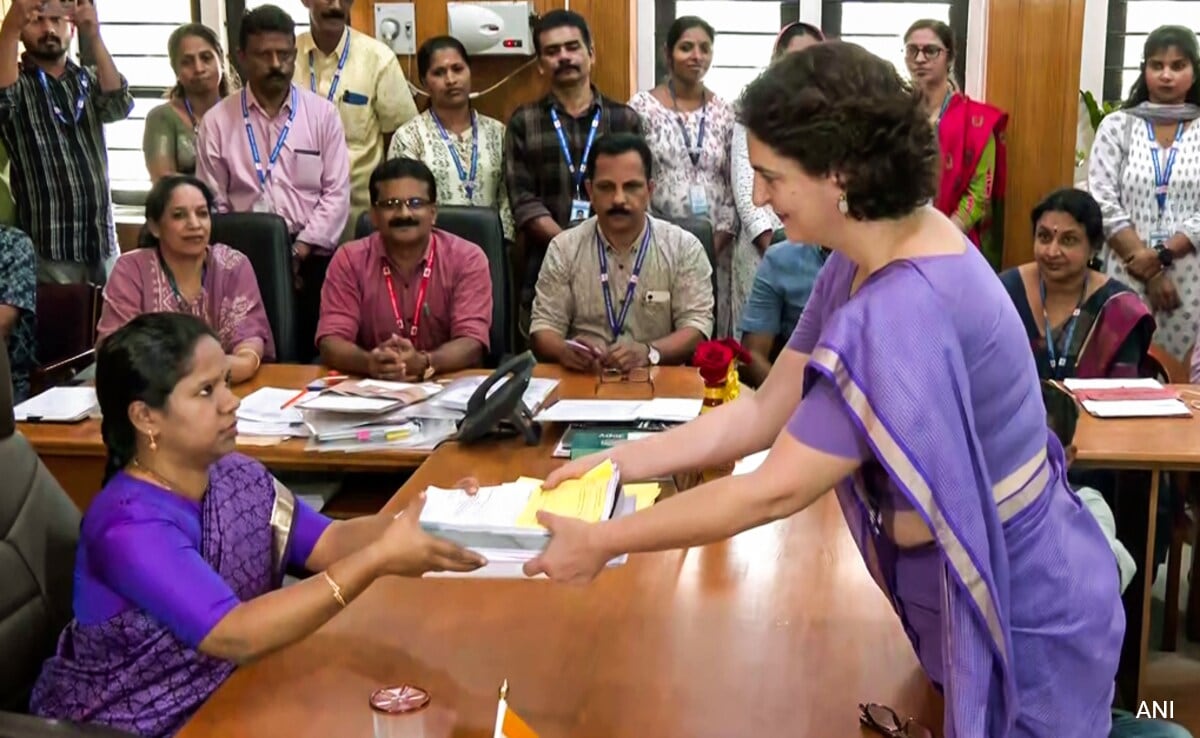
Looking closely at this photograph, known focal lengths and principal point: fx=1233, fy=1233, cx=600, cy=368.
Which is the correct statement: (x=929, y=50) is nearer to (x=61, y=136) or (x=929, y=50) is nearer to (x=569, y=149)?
(x=569, y=149)

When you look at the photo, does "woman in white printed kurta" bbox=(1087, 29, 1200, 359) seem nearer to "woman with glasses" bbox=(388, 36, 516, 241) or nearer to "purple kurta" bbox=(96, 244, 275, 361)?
"woman with glasses" bbox=(388, 36, 516, 241)

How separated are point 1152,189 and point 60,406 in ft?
12.0

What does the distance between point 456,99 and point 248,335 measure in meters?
1.49

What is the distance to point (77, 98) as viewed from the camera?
4559mm

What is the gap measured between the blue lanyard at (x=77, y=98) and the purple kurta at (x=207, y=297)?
1230 mm

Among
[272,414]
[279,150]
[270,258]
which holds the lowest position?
[272,414]

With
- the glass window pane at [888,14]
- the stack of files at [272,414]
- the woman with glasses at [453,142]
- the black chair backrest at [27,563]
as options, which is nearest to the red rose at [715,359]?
the stack of files at [272,414]

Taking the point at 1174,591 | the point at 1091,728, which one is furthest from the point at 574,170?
the point at 1091,728

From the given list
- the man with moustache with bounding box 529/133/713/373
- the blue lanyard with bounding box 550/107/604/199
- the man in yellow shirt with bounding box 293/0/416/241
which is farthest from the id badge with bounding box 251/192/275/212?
the man with moustache with bounding box 529/133/713/373

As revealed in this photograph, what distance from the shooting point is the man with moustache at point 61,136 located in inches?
174

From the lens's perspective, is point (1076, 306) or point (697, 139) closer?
point (1076, 306)

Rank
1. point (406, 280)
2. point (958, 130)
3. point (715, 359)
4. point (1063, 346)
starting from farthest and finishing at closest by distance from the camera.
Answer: point (958, 130), point (406, 280), point (1063, 346), point (715, 359)

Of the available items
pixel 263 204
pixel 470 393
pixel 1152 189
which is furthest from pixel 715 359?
pixel 1152 189

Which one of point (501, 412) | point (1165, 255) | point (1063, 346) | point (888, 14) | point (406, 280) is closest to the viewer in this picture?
point (501, 412)
